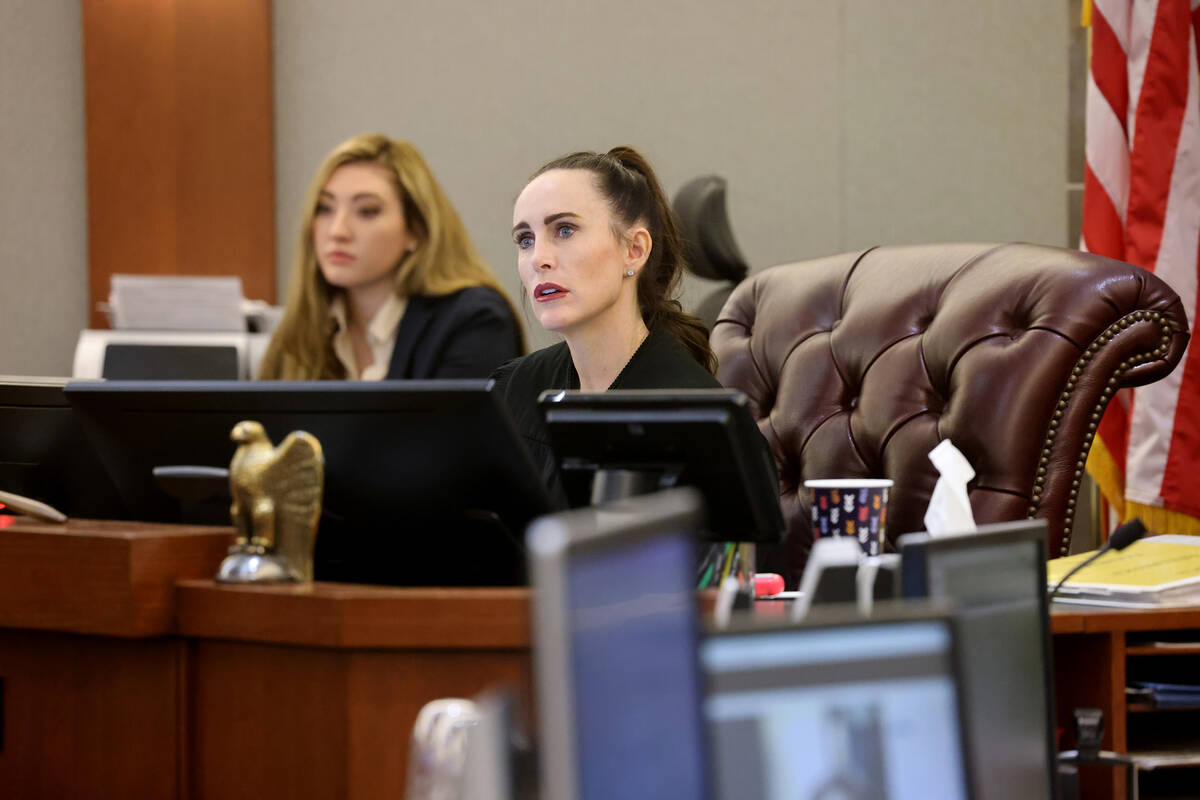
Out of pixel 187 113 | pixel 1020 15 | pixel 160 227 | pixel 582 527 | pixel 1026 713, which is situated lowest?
pixel 1026 713

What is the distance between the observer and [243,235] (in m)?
3.92

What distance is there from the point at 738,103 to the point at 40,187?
6.60ft

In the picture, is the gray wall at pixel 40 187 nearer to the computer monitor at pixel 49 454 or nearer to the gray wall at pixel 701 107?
the gray wall at pixel 701 107

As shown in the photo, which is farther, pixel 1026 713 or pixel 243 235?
pixel 243 235

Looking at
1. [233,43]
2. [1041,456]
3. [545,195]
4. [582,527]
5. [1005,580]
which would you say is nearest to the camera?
[582,527]

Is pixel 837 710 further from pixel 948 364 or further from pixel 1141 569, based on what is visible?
pixel 948 364

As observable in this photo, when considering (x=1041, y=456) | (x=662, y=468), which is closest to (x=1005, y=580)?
(x=662, y=468)

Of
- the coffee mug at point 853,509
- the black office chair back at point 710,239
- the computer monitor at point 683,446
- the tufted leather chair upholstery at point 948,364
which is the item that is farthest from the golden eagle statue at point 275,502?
the black office chair back at point 710,239

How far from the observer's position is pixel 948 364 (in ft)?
7.12

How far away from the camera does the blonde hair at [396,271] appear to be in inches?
125

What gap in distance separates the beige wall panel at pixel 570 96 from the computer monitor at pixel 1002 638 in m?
3.04

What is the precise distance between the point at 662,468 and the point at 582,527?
623mm

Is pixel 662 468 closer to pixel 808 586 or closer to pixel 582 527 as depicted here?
pixel 808 586

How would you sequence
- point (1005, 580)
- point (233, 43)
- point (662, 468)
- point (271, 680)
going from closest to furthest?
1. point (1005, 580)
2. point (271, 680)
3. point (662, 468)
4. point (233, 43)
